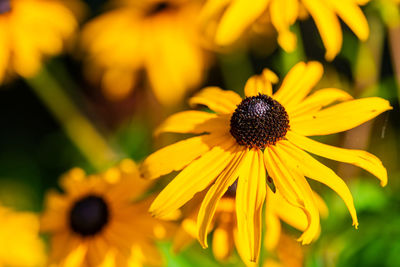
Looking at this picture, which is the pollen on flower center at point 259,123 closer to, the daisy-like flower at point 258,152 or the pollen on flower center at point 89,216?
the daisy-like flower at point 258,152

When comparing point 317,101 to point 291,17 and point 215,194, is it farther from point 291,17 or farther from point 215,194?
point 215,194

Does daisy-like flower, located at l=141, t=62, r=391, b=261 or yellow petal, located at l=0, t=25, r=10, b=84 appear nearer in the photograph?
daisy-like flower, located at l=141, t=62, r=391, b=261

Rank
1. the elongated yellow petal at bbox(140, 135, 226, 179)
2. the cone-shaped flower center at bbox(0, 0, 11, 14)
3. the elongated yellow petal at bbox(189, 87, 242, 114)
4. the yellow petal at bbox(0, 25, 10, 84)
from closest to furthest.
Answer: the elongated yellow petal at bbox(140, 135, 226, 179) → the elongated yellow petal at bbox(189, 87, 242, 114) → the yellow petal at bbox(0, 25, 10, 84) → the cone-shaped flower center at bbox(0, 0, 11, 14)

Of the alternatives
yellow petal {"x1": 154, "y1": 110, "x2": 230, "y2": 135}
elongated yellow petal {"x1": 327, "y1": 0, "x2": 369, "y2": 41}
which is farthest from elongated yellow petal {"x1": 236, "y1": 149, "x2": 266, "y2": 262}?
elongated yellow petal {"x1": 327, "y1": 0, "x2": 369, "y2": 41}

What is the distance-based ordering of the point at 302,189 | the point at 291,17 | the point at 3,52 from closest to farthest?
1. the point at 302,189
2. the point at 291,17
3. the point at 3,52

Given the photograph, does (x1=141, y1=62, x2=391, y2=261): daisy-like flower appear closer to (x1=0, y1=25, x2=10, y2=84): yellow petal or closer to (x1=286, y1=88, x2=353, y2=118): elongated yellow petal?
(x1=286, y1=88, x2=353, y2=118): elongated yellow petal

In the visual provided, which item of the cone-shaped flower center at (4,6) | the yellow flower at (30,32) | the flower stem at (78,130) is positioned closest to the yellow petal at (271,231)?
the flower stem at (78,130)

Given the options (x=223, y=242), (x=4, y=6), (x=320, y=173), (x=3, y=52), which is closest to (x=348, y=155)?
(x=320, y=173)
